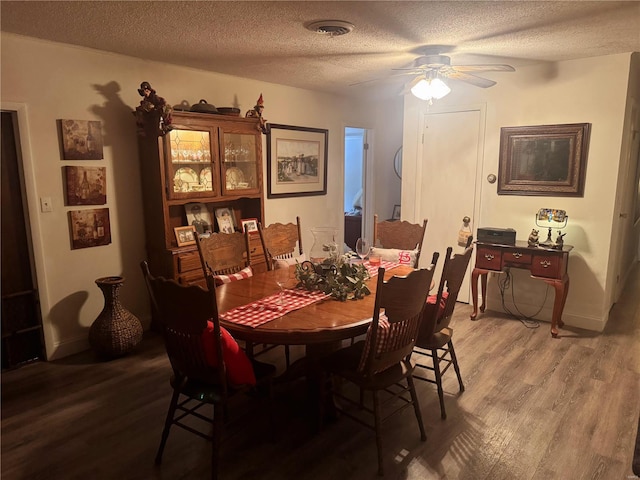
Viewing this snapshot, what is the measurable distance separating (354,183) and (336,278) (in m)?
5.08

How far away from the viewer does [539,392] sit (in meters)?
2.87

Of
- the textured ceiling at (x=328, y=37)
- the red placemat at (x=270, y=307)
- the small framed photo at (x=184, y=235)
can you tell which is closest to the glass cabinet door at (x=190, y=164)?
the small framed photo at (x=184, y=235)

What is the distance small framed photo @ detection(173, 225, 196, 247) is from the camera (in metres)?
3.67

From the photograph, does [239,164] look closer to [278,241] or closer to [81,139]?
[278,241]

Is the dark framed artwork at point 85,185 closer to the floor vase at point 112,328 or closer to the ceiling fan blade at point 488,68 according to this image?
the floor vase at point 112,328

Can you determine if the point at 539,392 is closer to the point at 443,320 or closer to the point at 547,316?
the point at 443,320

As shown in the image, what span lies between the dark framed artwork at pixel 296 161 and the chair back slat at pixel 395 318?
2825 mm

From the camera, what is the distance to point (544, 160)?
396 centimetres

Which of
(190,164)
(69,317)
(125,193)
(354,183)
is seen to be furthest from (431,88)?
(354,183)

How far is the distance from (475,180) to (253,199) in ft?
7.19

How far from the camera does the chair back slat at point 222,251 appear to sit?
285 centimetres

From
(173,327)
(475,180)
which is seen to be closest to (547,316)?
(475,180)

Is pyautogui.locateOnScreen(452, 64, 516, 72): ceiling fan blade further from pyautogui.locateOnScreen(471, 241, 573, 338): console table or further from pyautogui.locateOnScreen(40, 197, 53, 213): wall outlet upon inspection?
pyautogui.locateOnScreen(40, 197, 53, 213): wall outlet

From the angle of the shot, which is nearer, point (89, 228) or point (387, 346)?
point (387, 346)
